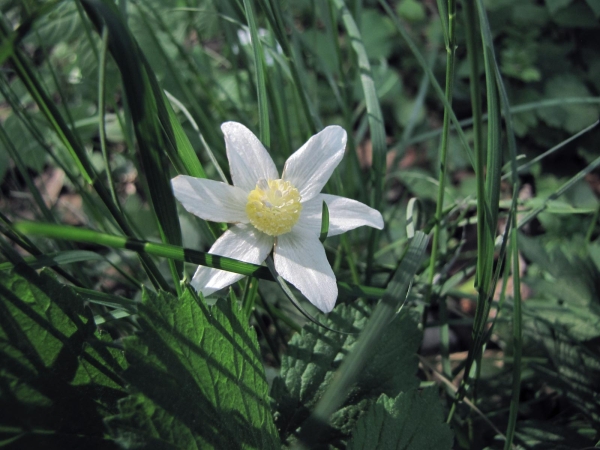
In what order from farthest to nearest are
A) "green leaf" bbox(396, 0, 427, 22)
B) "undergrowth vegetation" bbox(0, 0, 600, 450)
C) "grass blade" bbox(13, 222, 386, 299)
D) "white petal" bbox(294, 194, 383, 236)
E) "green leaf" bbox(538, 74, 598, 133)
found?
"green leaf" bbox(396, 0, 427, 22), "green leaf" bbox(538, 74, 598, 133), "white petal" bbox(294, 194, 383, 236), "undergrowth vegetation" bbox(0, 0, 600, 450), "grass blade" bbox(13, 222, 386, 299)

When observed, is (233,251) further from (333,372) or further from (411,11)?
(411,11)

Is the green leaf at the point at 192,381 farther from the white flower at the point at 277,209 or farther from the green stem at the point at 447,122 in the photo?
the green stem at the point at 447,122

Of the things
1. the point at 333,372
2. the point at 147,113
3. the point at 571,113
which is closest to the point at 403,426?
the point at 333,372

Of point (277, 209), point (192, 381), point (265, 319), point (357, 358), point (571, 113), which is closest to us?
point (357, 358)

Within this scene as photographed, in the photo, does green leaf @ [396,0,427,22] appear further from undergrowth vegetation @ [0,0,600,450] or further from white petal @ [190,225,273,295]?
white petal @ [190,225,273,295]

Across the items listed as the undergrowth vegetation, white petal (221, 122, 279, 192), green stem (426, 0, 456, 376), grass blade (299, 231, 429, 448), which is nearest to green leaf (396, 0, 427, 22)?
the undergrowth vegetation

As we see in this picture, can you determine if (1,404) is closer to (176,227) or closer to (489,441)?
(176,227)

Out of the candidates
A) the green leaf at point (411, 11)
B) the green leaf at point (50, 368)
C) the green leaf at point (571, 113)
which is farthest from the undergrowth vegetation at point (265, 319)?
the green leaf at point (411, 11)
